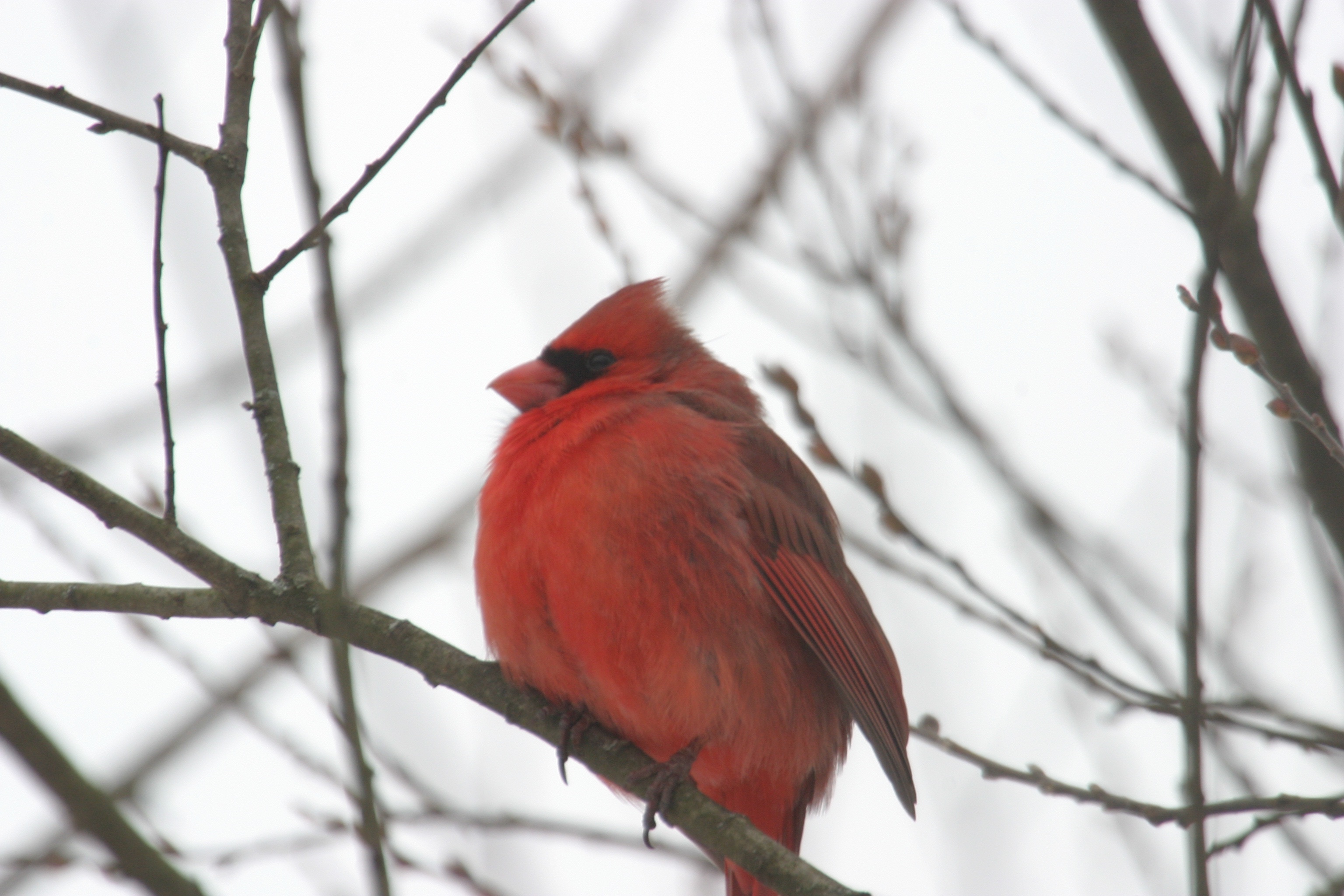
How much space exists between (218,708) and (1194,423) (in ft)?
6.84

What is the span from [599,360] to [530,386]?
0.75 feet

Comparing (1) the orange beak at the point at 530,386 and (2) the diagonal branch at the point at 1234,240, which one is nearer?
(2) the diagonal branch at the point at 1234,240

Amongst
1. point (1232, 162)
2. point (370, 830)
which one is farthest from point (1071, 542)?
point (370, 830)

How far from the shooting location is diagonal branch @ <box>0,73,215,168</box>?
224 cm

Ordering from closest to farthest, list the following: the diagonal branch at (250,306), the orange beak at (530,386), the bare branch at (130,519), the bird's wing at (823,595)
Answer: the bare branch at (130,519)
the diagonal branch at (250,306)
the bird's wing at (823,595)
the orange beak at (530,386)

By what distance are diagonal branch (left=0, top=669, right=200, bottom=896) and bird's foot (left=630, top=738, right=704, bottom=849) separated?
4.53 feet

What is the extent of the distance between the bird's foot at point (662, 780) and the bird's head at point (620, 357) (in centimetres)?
119

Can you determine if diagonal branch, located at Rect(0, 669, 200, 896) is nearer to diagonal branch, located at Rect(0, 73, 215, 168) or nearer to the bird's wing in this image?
diagonal branch, located at Rect(0, 73, 215, 168)

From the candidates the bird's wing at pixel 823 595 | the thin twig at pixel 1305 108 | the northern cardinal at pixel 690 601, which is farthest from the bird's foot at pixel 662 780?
the thin twig at pixel 1305 108

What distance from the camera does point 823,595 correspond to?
3.29 m

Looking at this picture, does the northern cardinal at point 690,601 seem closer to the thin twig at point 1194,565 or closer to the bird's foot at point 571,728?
the bird's foot at point 571,728

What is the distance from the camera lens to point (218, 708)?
2.95m

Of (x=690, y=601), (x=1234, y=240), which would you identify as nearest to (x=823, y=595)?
(x=690, y=601)

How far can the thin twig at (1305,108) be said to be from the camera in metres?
2.17
